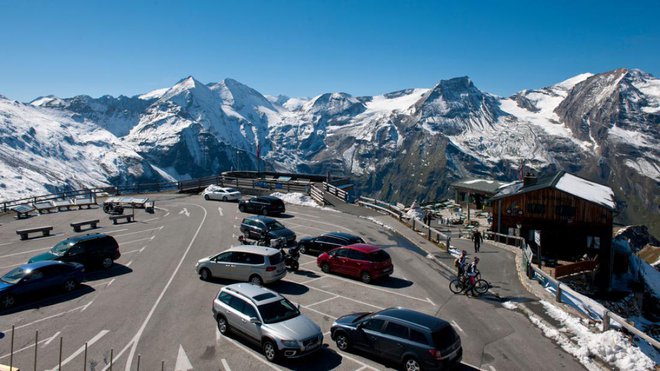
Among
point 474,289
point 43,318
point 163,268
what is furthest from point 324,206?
point 43,318

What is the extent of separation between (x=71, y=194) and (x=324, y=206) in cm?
3219

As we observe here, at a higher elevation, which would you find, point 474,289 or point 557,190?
point 557,190

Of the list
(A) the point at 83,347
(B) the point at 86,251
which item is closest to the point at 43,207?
(B) the point at 86,251

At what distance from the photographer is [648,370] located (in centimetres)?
1462

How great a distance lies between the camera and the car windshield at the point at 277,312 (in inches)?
630

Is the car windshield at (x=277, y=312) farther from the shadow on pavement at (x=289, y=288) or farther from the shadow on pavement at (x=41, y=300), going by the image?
the shadow on pavement at (x=41, y=300)

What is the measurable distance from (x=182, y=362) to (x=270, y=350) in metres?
2.85

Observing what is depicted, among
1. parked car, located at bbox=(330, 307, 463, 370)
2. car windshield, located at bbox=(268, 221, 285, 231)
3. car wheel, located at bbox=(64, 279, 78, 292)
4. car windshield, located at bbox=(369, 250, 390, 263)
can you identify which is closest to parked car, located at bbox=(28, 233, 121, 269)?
car wheel, located at bbox=(64, 279, 78, 292)

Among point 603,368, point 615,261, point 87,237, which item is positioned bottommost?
point 615,261

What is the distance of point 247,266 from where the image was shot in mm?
23141

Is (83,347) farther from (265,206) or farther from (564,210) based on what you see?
(564,210)

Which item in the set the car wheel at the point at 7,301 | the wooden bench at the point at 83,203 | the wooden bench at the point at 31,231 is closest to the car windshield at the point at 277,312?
the car wheel at the point at 7,301

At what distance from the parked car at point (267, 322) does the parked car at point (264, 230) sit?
13.3m

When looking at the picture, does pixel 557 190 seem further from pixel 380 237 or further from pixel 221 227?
pixel 221 227
